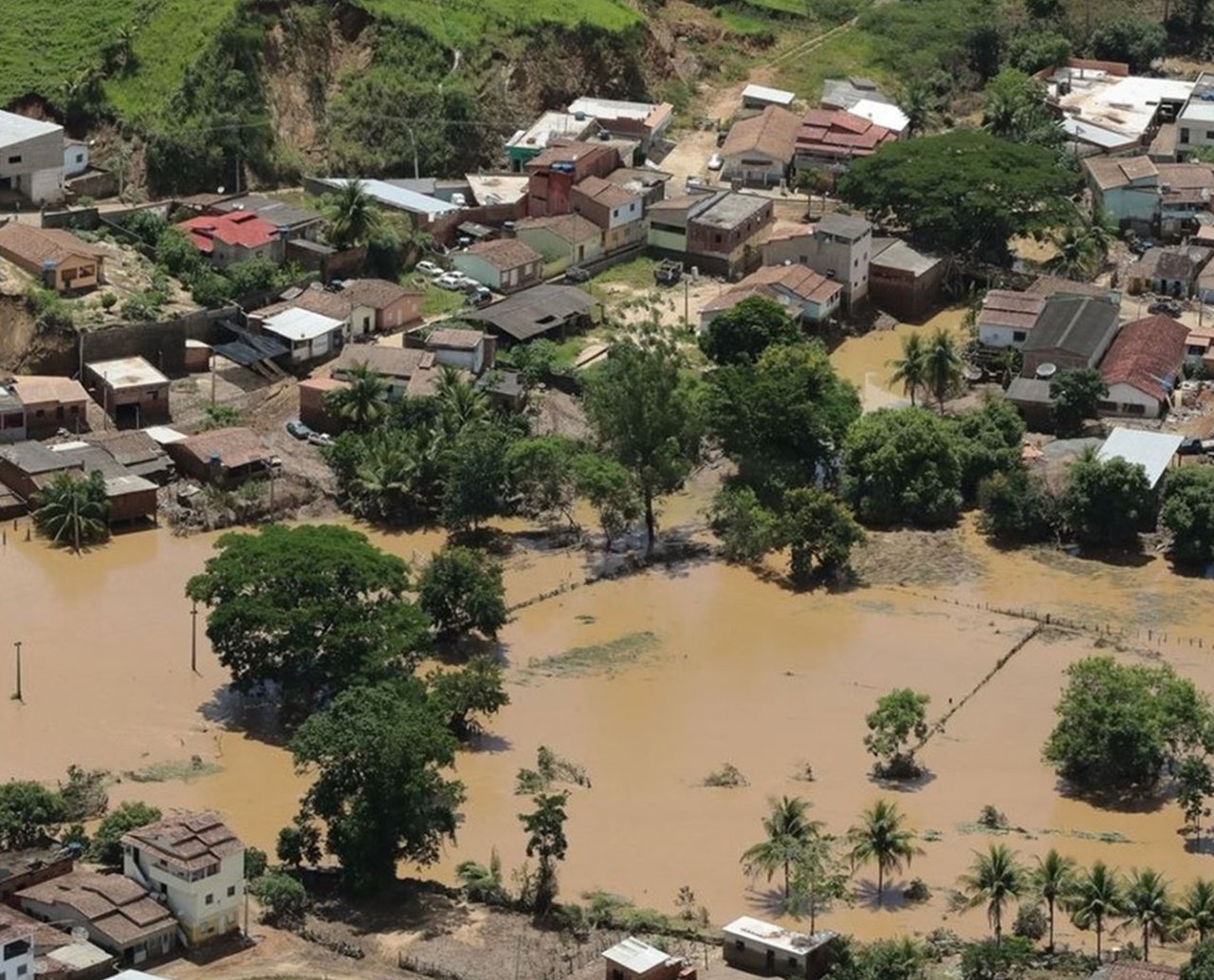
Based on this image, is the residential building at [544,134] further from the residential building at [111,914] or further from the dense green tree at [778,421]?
the residential building at [111,914]

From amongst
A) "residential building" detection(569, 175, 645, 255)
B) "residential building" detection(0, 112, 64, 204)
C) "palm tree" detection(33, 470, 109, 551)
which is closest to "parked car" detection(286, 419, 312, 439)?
"palm tree" detection(33, 470, 109, 551)

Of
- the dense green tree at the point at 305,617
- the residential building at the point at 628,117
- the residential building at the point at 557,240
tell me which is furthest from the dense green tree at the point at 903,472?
the residential building at the point at 628,117

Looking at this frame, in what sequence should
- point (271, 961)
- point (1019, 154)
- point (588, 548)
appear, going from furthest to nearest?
point (1019, 154), point (588, 548), point (271, 961)

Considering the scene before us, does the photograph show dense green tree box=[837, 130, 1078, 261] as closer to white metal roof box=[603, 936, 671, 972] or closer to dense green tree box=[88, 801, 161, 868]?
dense green tree box=[88, 801, 161, 868]

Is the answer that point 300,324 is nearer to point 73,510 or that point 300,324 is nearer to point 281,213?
point 281,213

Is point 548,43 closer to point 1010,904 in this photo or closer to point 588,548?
point 588,548

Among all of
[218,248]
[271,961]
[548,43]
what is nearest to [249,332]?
[218,248]

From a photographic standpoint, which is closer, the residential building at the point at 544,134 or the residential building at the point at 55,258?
the residential building at the point at 55,258
